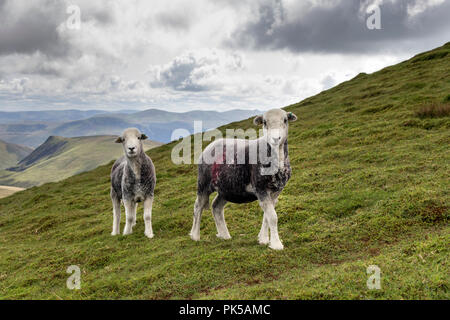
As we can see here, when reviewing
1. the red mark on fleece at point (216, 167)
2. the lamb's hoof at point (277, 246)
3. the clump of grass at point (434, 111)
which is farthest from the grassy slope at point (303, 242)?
the red mark on fleece at point (216, 167)

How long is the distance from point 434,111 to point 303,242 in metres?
17.8

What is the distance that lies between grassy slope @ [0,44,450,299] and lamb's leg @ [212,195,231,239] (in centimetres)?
36

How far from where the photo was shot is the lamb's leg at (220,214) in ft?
33.7

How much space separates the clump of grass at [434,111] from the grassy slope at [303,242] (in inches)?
38.7

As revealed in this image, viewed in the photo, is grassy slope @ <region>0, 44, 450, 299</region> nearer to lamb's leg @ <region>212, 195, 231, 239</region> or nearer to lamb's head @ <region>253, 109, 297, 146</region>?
lamb's leg @ <region>212, 195, 231, 239</region>

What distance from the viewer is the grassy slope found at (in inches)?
269

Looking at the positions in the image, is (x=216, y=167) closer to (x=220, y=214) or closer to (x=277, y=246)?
(x=220, y=214)

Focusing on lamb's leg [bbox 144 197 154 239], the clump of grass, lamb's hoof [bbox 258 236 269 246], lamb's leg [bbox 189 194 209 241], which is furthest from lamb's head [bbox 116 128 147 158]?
the clump of grass

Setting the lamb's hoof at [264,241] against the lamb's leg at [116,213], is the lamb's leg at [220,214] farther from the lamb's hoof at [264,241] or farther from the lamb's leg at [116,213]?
the lamb's leg at [116,213]

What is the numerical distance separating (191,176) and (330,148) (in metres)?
10.2

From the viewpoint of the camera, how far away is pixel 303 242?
9.48m

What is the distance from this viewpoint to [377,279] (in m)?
6.22

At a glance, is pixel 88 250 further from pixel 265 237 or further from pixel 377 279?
pixel 377 279
